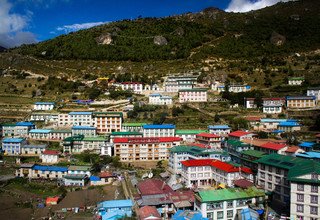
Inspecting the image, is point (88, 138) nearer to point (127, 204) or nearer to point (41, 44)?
point (127, 204)

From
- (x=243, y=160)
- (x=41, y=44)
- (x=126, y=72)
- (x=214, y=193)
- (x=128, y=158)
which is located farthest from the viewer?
(x=41, y=44)

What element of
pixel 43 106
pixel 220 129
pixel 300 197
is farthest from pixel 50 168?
pixel 300 197

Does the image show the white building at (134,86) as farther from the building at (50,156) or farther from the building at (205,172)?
the building at (205,172)

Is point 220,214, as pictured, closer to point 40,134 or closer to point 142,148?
point 142,148

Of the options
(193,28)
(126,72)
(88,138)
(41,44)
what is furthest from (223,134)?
(41,44)

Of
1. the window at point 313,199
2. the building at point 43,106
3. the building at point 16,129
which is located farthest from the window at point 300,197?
the building at point 43,106

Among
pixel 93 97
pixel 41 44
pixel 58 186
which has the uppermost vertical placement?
pixel 41 44
